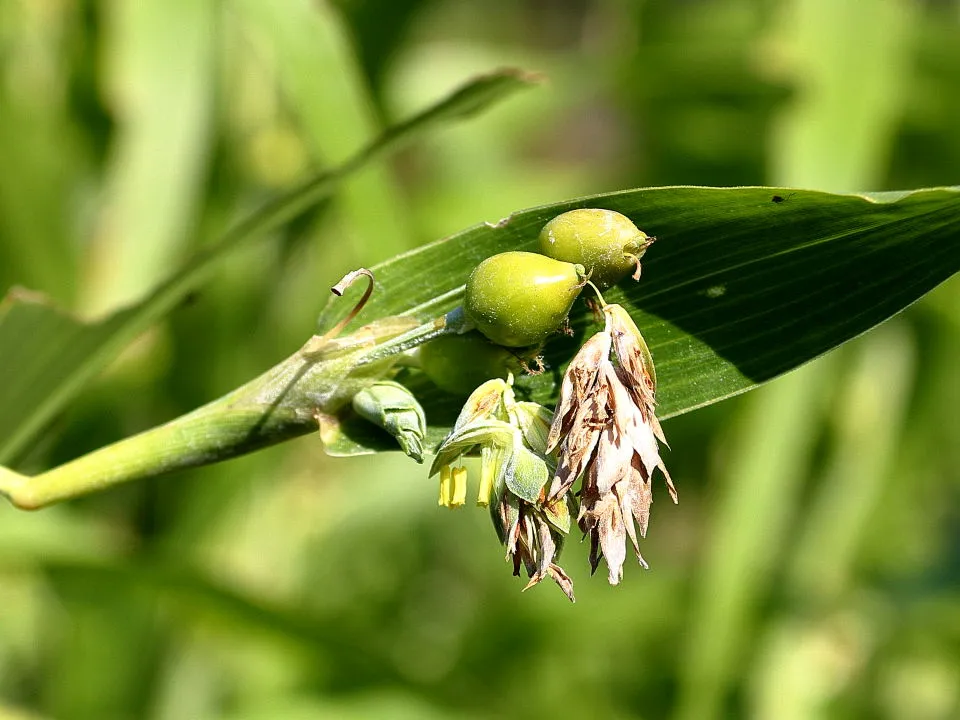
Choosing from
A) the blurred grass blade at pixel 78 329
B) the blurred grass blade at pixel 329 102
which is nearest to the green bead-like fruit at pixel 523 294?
the blurred grass blade at pixel 78 329

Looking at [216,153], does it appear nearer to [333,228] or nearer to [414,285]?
[333,228]

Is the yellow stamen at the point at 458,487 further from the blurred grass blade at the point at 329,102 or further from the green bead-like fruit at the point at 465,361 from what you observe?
the blurred grass blade at the point at 329,102

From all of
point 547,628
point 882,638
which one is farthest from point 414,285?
point 882,638

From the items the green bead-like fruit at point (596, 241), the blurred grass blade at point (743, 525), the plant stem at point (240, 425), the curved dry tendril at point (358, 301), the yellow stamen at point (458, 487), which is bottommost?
the blurred grass blade at point (743, 525)

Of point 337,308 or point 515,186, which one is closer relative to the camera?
point 337,308

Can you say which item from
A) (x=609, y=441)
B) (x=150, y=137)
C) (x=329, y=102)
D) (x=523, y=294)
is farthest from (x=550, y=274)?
(x=150, y=137)
